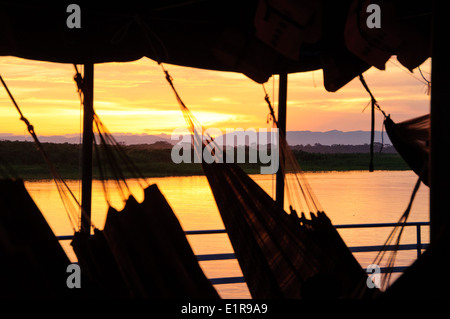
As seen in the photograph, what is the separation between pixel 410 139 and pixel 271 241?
125cm

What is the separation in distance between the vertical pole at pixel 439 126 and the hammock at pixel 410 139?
69.0 inches

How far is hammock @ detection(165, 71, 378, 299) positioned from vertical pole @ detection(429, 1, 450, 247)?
2.69ft

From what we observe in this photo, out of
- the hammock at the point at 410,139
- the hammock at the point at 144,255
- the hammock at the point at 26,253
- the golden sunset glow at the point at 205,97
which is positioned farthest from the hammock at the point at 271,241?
the hammock at the point at 26,253

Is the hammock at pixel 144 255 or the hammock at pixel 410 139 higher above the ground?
the hammock at pixel 410 139

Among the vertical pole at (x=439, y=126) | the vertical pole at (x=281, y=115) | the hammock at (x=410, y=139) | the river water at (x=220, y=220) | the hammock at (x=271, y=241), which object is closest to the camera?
the vertical pole at (x=439, y=126)

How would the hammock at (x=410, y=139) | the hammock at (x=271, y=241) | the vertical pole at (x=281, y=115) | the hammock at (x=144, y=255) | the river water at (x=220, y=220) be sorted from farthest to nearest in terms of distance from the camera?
the river water at (x=220, y=220)
the vertical pole at (x=281, y=115)
the hammock at (x=410, y=139)
the hammock at (x=271, y=241)
the hammock at (x=144, y=255)

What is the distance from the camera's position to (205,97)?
3.60 metres

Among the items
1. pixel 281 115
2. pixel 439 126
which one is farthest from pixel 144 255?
pixel 281 115

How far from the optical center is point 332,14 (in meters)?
2.86

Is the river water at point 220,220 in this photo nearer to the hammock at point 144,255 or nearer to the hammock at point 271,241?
the hammock at point 271,241

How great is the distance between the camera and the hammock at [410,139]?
3.11 m

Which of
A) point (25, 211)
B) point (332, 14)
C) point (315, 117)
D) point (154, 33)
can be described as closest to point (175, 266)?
point (25, 211)

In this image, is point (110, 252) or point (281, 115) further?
point (281, 115)

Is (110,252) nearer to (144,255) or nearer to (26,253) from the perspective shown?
(144,255)
